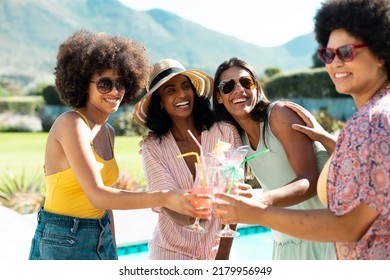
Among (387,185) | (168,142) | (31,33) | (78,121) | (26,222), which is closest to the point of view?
(387,185)

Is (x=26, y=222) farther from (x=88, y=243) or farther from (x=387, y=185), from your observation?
(x=387, y=185)

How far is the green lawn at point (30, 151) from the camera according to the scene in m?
21.7

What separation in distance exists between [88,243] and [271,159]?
4.04ft

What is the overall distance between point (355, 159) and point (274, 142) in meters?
1.48

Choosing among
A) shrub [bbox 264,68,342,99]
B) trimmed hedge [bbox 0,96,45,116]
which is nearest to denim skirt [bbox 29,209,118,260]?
shrub [bbox 264,68,342,99]

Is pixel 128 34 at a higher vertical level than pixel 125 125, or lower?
higher

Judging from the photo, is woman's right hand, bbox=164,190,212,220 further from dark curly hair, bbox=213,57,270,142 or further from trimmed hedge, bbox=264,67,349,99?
trimmed hedge, bbox=264,67,349,99

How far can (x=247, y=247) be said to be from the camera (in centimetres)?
884

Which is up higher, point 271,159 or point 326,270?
point 271,159

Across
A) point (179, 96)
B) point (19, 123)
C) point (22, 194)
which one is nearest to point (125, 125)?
point (19, 123)

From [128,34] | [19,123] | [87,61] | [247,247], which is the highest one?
[128,34]

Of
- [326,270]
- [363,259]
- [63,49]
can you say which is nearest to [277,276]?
[326,270]

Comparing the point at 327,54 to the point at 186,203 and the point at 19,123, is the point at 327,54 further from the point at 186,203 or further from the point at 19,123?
the point at 19,123

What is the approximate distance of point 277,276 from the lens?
3078 mm
